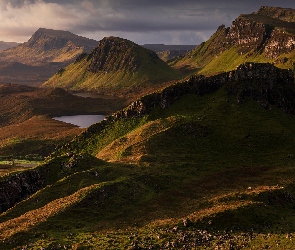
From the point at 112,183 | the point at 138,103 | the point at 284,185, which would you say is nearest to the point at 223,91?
the point at 138,103

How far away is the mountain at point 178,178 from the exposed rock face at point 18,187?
0.64 ft

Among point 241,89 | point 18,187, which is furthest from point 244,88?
point 18,187

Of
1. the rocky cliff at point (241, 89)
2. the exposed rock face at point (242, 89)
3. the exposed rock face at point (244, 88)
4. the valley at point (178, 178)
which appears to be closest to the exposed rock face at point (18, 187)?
the valley at point (178, 178)

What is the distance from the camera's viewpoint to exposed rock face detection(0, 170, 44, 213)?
67.3 m

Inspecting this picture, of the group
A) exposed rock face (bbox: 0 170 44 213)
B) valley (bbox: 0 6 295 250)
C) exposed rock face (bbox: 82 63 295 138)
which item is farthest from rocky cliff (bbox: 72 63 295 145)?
exposed rock face (bbox: 0 170 44 213)

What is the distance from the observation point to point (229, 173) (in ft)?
257

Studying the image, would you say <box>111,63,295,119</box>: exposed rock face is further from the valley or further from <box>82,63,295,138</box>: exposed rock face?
the valley

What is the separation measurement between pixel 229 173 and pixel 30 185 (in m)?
43.3

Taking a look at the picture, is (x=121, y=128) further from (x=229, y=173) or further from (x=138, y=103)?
(x=229, y=173)

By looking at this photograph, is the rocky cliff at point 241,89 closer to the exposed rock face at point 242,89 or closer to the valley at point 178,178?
the exposed rock face at point 242,89

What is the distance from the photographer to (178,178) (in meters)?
73.2

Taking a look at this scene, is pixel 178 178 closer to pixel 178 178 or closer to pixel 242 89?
pixel 178 178

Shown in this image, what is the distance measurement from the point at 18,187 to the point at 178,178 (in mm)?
32830

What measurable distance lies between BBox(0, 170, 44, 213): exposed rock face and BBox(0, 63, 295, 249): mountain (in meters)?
0.20
